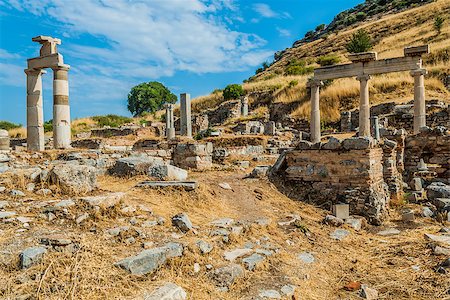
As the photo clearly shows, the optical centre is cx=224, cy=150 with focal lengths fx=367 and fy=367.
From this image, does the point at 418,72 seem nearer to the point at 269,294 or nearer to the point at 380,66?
the point at 380,66

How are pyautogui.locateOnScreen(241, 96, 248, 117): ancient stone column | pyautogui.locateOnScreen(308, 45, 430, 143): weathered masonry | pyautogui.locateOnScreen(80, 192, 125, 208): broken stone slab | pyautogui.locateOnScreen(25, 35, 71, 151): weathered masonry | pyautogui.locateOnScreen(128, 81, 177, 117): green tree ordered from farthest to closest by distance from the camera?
pyautogui.locateOnScreen(128, 81, 177, 117): green tree
pyautogui.locateOnScreen(241, 96, 248, 117): ancient stone column
pyautogui.locateOnScreen(308, 45, 430, 143): weathered masonry
pyautogui.locateOnScreen(25, 35, 71, 151): weathered masonry
pyautogui.locateOnScreen(80, 192, 125, 208): broken stone slab

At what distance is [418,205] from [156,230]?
694 cm

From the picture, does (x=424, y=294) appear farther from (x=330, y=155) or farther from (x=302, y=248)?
(x=330, y=155)

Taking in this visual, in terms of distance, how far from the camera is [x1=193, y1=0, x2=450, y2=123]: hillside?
2828cm

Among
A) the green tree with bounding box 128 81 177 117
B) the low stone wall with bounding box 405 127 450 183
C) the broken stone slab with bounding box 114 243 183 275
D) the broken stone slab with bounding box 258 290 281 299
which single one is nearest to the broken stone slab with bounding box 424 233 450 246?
Answer: the broken stone slab with bounding box 258 290 281 299

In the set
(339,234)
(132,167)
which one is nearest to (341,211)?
(339,234)

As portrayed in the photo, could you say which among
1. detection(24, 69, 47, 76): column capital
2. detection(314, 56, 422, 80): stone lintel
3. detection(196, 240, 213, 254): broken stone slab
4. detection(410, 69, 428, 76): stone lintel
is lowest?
detection(196, 240, 213, 254): broken stone slab

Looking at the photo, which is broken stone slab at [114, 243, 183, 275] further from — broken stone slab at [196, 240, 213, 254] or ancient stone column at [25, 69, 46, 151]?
ancient stone column at [25, 69, 46, 151]

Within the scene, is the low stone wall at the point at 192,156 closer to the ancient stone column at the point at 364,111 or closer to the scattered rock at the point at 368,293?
the scattered rock at the point at 368,293

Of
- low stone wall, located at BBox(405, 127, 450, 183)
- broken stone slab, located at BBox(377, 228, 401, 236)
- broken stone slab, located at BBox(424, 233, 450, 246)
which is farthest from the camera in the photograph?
low stone wall, located at BBox(405, 127, 450, 183)

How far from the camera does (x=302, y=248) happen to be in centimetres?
559

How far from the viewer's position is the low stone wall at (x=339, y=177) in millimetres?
7660

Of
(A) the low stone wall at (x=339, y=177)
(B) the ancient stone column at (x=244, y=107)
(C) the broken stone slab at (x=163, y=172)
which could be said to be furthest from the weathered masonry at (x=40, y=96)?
(B) the ancient stone column at (x=244, y=107)

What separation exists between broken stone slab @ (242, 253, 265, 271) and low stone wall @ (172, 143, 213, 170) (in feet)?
20.8
